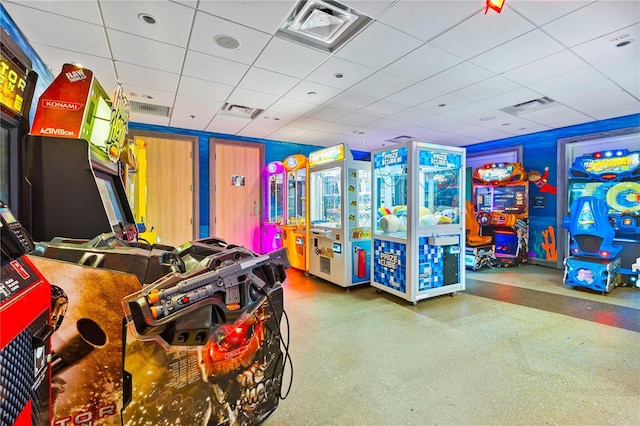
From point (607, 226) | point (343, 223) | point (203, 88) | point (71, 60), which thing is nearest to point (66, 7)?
point (71, 60)

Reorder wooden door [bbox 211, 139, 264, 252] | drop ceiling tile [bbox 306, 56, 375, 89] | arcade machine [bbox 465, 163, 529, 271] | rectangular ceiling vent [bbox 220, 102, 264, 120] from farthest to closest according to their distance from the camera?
wooden door [bbox 211, 139, 264, 252] < arcade machine [bbox 465, 163, 529, 271] < rectangular ceiling vent [bbox 220, 102, 264, 120] < drop ceiling tile [bbox 306, 56, 375, 89]

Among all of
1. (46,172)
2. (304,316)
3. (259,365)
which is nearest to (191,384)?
(259,365)

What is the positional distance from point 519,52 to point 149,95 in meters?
4.32

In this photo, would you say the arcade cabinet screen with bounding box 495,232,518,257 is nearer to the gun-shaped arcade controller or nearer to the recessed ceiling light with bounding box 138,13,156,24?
the gun-shaped arcade controller

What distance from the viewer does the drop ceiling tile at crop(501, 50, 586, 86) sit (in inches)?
117

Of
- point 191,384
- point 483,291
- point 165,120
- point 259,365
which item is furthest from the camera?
point 165,120

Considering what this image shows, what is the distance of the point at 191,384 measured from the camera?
1.33 meters

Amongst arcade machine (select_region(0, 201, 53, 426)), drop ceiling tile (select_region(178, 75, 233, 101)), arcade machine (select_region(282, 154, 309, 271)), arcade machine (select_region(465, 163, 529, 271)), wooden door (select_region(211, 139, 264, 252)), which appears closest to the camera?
arcade machine (select_region(0, 201, 53, 426))

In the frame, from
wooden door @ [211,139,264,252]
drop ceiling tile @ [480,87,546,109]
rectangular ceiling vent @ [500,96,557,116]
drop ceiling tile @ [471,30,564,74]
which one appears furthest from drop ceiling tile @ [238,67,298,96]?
rectangular ceiling vent @ [500,96,557,116]

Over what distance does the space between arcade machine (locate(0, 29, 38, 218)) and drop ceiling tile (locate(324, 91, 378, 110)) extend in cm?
316

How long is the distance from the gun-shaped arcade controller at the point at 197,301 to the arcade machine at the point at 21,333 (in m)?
0.24

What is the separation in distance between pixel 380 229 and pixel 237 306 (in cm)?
326

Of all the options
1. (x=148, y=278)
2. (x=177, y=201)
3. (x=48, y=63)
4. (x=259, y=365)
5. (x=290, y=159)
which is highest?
(x=48, y=63)

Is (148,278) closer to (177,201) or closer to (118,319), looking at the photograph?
(118,319)
